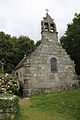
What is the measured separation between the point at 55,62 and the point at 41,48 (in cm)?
249

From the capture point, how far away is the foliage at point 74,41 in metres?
33.6

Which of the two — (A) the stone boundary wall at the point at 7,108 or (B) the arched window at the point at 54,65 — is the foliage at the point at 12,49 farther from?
(A) the stone boundary wall at the point at 7,108

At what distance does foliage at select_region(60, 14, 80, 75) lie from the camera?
110ft

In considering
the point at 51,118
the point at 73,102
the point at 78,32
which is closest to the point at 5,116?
the point at 51,118

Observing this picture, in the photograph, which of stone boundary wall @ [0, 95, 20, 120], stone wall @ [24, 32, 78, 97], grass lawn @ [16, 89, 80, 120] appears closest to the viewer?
stone boundary wall @ [0, 95, 20, 120]

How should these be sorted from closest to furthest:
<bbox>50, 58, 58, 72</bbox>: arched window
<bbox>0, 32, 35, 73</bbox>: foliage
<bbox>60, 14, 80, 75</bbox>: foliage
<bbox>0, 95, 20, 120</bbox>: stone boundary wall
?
<bbox>0, 95, 20, 120</bbox>: stone boundary wall < <bbox>50, 58, 58, 72</bbox>: arched window < <bbox>60, 14, 80, 75</bbox>: foliage < <bbox>0, 32, 35, 73</bbox>: foliage

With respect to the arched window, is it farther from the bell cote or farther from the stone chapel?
the bell cote

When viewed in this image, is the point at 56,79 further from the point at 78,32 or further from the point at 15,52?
the point at 15,52

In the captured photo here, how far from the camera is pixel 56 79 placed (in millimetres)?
24250

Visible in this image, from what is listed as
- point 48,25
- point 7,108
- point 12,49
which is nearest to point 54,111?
point 7,108

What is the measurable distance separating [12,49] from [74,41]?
1318 cm

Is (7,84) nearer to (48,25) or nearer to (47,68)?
(47,68)

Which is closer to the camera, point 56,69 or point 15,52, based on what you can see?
point 56,69

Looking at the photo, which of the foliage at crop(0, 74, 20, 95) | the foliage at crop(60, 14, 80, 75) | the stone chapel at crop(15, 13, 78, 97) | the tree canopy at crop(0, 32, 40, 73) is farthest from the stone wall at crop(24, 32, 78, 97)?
the tree canopy at crop(0, 32, 40, 73)
